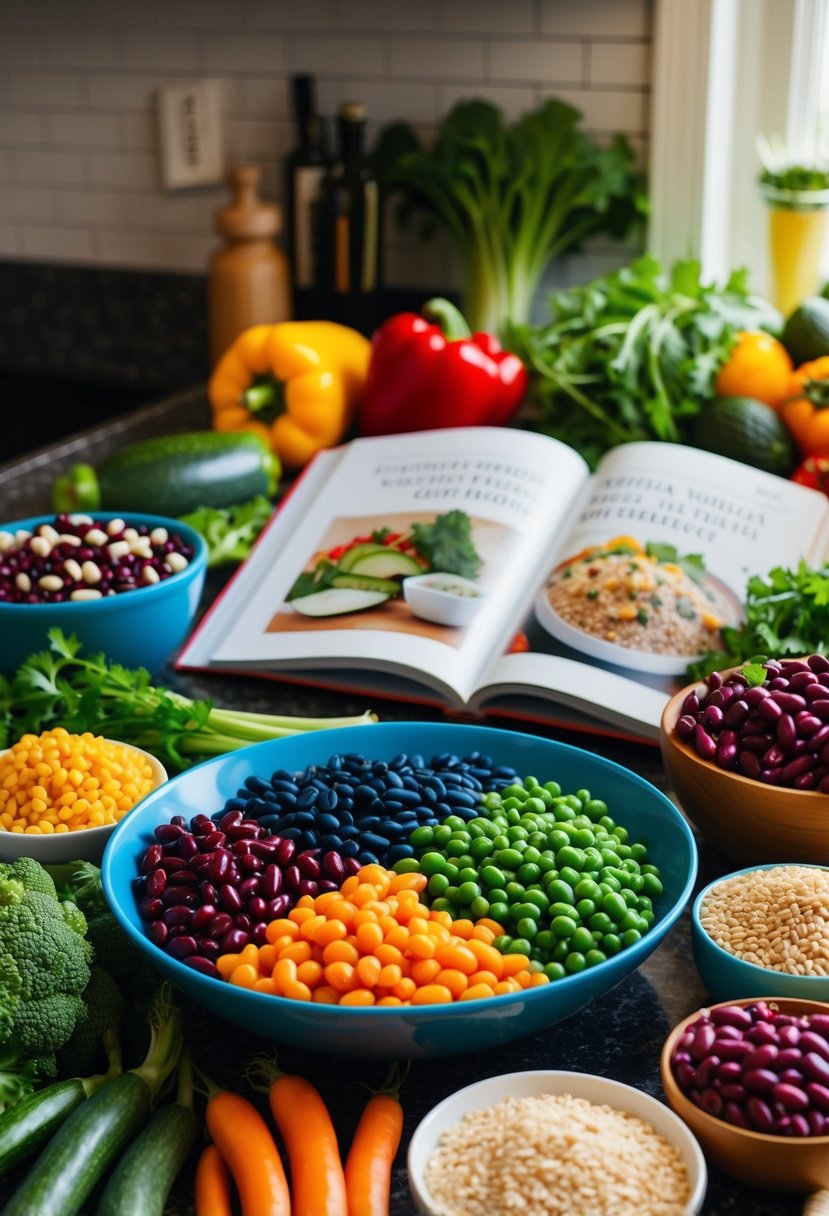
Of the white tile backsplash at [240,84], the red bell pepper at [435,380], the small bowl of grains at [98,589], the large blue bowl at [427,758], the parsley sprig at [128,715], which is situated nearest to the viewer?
the large blue bowl at [427,758]

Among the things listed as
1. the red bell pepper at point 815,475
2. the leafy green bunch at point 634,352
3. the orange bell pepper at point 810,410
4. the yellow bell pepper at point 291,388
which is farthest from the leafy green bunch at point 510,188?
the red bell pepper at point 815,475

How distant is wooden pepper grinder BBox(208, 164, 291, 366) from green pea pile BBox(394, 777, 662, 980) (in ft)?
4.93

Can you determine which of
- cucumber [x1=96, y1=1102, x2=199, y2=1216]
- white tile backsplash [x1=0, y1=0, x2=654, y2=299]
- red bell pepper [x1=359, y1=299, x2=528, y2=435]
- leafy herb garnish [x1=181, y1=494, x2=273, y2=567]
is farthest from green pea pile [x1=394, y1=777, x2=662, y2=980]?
white tile backsplash [x1=0, y1=0, x2=654, y2=299]

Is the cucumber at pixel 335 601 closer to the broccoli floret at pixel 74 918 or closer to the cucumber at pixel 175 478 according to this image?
the cucumber at pixel 175 478

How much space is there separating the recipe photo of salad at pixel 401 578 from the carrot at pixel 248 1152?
0.67 metres

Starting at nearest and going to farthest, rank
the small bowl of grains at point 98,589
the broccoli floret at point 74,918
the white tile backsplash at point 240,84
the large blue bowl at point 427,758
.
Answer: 1. the large blue bowl at point 427,758
2. the broccoli floret at point 74,918
3. the small bowl of grains at point 98,589
4. the white tile backsplash at point 240,84

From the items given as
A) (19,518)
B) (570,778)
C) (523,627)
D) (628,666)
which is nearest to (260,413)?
(19,518)

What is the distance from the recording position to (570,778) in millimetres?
1164

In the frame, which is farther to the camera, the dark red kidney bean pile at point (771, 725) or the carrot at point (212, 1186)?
the dark red kidney bean pile at point (771, 725)

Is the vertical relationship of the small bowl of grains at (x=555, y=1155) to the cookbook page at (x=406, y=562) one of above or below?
below

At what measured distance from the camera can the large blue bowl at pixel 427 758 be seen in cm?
87

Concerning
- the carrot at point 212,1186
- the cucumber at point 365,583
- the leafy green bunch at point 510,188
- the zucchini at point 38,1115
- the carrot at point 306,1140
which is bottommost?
the carrot at point 212,1186

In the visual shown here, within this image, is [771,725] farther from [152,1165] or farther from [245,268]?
[245,268]

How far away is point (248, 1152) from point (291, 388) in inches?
54.7
